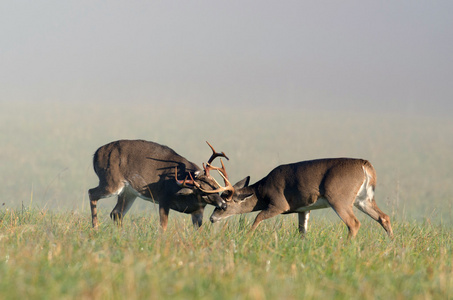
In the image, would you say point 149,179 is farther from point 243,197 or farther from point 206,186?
point 243,197

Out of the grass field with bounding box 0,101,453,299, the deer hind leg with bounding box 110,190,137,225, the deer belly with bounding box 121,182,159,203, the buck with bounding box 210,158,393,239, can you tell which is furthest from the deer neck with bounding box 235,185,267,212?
the deer hind leg with bounding box 110,190,137,225

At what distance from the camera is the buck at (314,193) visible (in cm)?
883

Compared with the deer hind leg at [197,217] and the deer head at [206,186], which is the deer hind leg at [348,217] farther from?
the deer hind leg at [197,217]

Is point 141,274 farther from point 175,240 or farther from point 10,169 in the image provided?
point 10,169

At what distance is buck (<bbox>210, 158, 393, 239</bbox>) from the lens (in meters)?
8.83

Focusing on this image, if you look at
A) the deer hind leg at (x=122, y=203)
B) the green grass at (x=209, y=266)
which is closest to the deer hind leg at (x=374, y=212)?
the green grass at (x=209, y=266)

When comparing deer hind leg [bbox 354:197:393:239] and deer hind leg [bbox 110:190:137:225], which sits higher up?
deer hind leg [bbox 354:197:393:239]

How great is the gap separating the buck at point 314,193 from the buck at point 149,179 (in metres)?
0.48

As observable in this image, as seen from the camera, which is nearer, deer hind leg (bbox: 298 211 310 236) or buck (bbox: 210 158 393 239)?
buck (bbox: 210 158 393 239)

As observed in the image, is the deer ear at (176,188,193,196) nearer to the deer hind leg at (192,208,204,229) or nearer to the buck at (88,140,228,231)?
the buck at (88,140,228,231)

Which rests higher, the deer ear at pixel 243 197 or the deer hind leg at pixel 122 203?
the deer ear at pixel 243 197

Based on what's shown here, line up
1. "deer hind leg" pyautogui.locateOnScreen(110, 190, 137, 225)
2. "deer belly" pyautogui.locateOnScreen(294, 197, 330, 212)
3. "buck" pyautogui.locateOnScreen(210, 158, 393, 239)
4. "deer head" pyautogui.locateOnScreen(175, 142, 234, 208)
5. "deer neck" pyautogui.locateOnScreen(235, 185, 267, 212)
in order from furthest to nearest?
1. "deer hind leg" pyautogui.locateOnScreen(110, 190, 137, 225)
2. "deer neck" pyautogui.locateOnScreen(235, 185, 267, 212)
3. "deer head" pyautogui.locateOnScreen(175, 142, 234, 208)
4. "deer belly" pyautogui.locateOnScreen(294, 197, 330, 212)
5. "buck" pyautogui.locateOnScreen(210, 158, 393, 239)

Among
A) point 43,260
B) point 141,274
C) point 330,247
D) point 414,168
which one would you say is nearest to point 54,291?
point 141,274

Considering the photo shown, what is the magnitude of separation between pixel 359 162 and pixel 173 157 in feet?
9.91
